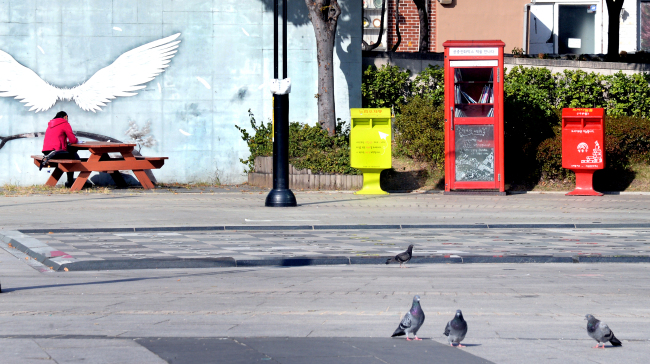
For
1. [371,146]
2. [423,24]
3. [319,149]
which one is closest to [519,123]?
[371,146]

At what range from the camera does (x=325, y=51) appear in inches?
727

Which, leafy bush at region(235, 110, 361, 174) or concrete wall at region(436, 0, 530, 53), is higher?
concrete wall at region(436, 0, 530, 53)

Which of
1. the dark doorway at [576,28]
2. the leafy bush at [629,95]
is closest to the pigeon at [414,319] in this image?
the leafy bush at [629,95]

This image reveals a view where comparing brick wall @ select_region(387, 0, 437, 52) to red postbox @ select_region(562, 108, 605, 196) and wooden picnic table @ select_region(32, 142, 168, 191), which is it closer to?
red postbox @ select_region(562, 108, 605, 196)

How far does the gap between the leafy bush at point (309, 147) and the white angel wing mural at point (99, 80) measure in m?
2.52

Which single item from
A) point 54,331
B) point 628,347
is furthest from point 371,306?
point 54,331

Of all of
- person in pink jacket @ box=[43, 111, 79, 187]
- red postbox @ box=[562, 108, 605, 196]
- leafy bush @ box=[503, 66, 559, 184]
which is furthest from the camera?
leafy bush @ box=[503, 66, 559, 184]

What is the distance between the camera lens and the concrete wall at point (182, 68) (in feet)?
62.2

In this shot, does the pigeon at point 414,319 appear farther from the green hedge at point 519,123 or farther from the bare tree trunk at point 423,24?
the bare tree trunk at point 423,24

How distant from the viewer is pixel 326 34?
60.2ft

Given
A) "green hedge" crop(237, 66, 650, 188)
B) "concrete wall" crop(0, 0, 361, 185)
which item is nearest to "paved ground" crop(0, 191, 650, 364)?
"green hedge" crop(237, 66, 650, 188)

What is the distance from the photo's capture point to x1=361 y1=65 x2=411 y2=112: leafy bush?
20.1 meters

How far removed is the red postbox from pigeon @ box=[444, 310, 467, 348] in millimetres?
12983

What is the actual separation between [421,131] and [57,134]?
829 centimetres
